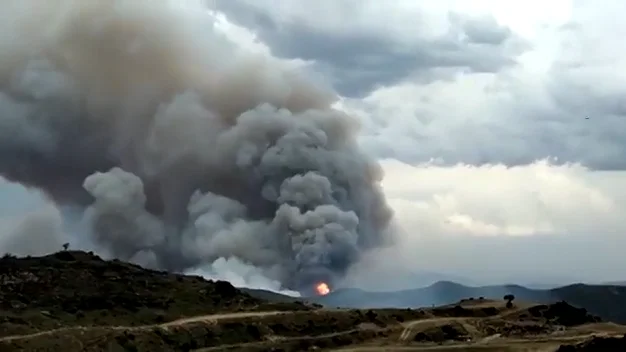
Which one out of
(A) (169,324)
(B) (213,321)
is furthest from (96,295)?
(B) (213,321)

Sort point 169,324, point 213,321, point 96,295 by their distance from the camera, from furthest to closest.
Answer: point 96,295, point 213,321, point 169,324

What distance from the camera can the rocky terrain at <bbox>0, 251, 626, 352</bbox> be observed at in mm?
82000

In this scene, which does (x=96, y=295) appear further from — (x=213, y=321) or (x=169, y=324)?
(x=213, y=321)

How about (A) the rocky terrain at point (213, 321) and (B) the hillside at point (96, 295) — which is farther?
(B) the hillside at point (96, 295)

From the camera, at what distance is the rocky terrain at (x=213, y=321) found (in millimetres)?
82000

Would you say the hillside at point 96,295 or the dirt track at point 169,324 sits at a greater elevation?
the hillside at point 96,295

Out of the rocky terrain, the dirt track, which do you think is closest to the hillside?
the rocky terrain

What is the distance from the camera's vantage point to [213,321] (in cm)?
9162

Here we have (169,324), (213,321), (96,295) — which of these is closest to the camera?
(169,324)

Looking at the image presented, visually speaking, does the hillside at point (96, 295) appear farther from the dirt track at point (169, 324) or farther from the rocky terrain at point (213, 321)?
the dirt track at point (169, 324)

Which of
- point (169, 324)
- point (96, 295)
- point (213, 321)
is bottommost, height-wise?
point (169, 324)

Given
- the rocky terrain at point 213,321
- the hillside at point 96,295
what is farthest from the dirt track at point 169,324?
the hillside at point 96,295

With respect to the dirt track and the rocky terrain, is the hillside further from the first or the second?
the dirt track

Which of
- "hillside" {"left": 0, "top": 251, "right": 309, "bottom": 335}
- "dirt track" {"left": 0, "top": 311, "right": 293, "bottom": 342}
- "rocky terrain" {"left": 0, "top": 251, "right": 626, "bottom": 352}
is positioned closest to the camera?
"dirt track" {"left": 0, "top": 311, "right": 293, "bottom": 342}
